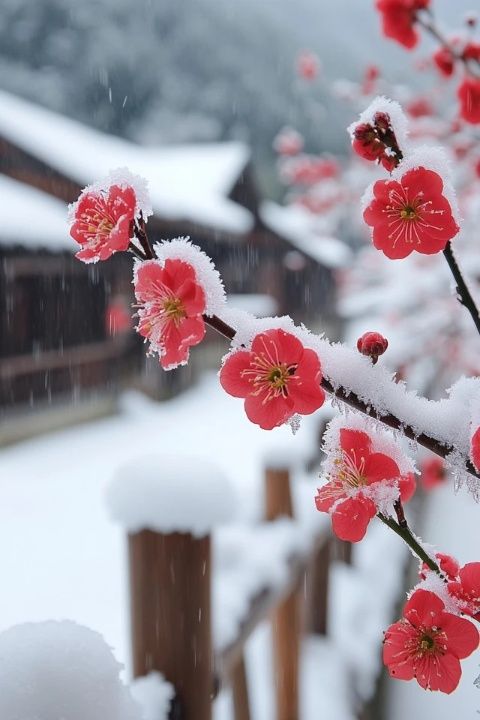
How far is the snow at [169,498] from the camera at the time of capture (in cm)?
117

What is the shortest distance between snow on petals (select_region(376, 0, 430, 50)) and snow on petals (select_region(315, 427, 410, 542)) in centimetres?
124

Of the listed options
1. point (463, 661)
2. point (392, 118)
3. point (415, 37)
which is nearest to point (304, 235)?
point (463, 661)

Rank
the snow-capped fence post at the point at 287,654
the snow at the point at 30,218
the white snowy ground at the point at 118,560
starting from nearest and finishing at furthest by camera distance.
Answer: the snow-capped fence post at the point at 287,654 < the white snowy ground at the point at 118,560 < the snow at the point at 30,218

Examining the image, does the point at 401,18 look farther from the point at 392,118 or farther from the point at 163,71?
the point at 163,71

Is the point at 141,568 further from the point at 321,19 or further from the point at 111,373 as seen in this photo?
the point at 321,19

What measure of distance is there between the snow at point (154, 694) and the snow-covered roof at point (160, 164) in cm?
356

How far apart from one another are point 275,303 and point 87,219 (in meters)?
16.8

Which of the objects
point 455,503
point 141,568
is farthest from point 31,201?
point 141,568

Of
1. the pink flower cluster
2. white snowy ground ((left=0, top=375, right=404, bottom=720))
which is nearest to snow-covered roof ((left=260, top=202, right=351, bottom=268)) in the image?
white snowy ground ((left=0, top=375, right=404, bottom=720))

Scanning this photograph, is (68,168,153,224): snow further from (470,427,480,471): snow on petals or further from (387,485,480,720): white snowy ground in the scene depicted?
(387,485,480,720): white snowy ground

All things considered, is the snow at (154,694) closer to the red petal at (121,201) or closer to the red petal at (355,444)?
the red petal at (355,444)

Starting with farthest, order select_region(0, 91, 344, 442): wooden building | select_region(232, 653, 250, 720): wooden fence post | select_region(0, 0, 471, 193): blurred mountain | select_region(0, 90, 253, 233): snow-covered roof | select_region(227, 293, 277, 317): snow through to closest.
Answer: select_region(0, 0, 471, 193): blurred mountain → select_region(227, 293, 277, 317): snow → select_region(0, 90, 253, 233): snow-covered roof → select_region(0, 91, 344, 442): wooden building → select_region(232, 653, 250, 720): wooden fence post

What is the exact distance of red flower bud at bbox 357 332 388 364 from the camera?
0.64m

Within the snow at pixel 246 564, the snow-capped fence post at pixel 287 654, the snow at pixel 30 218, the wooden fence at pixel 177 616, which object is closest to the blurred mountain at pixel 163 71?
the snow at pixel 30 218
